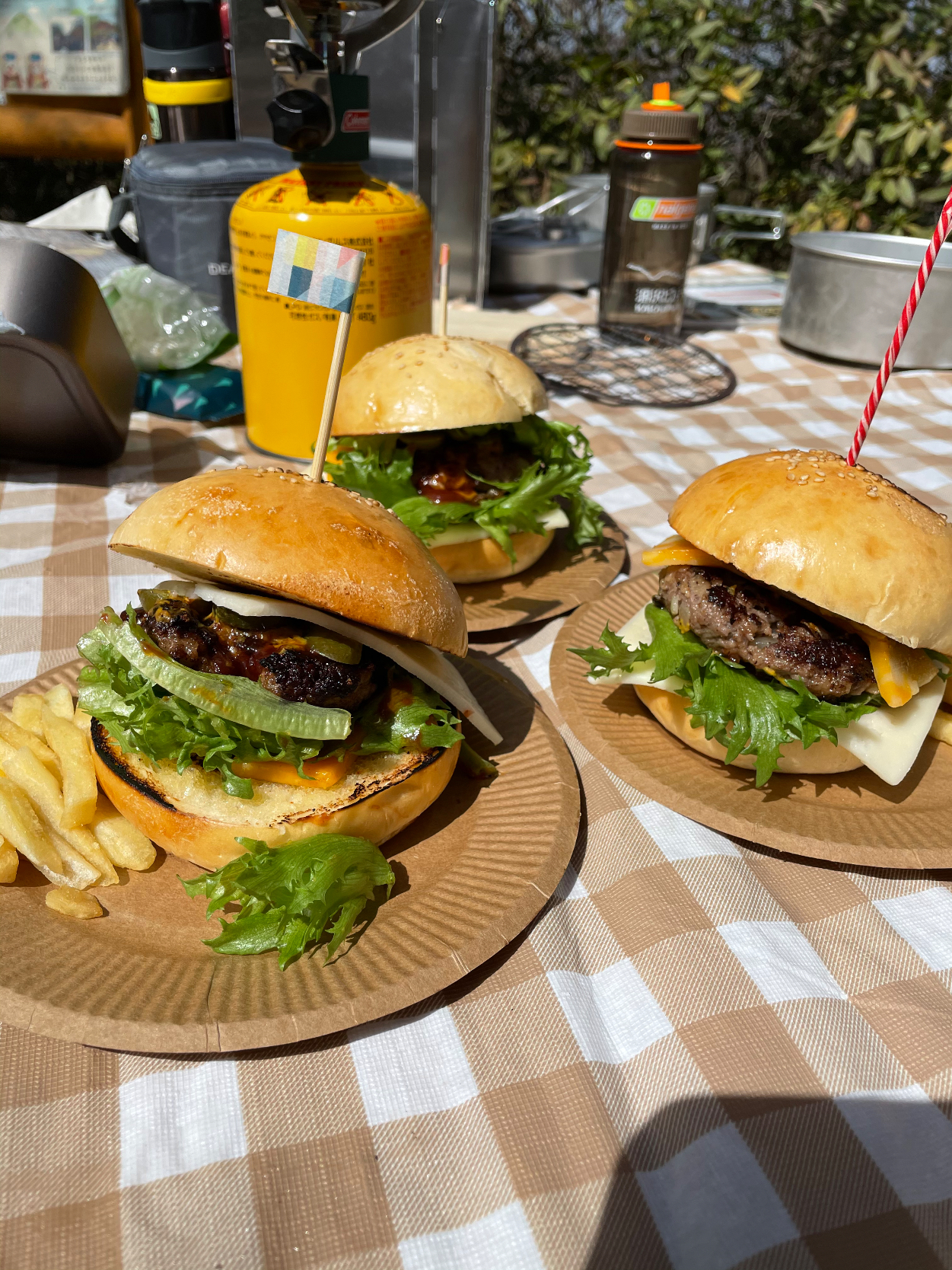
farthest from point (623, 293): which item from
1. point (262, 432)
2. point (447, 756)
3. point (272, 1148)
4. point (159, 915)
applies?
point (272, 1148)

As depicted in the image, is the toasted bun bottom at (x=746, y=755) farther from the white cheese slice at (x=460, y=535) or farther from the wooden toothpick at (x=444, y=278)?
the wooden toothpick at (x=444, y=278)

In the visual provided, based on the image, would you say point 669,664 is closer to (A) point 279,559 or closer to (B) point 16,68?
(A) point 279,559

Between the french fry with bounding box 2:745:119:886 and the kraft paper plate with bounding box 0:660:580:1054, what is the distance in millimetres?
54

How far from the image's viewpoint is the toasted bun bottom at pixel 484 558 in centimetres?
277

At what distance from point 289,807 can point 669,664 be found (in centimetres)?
99

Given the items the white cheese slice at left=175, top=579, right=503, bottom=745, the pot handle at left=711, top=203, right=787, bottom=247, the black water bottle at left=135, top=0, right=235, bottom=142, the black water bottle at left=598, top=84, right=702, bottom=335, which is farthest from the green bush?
the white cheese slice at left=175, top=579, right=503, bottom=745

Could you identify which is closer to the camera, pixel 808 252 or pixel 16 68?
pixel 808 252

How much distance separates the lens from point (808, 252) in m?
4.80

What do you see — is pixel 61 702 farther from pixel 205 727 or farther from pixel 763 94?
pixel 763 94

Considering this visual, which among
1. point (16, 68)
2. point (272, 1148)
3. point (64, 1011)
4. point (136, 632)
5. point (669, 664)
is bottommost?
point (272, 1148)

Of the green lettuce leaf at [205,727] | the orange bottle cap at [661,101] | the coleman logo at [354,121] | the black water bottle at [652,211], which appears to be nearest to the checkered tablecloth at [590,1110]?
the green lettuce leaf at [205,727]

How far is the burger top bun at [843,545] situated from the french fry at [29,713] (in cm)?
162

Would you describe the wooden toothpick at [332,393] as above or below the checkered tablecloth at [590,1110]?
above

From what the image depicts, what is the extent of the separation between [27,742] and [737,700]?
64.0 inches
